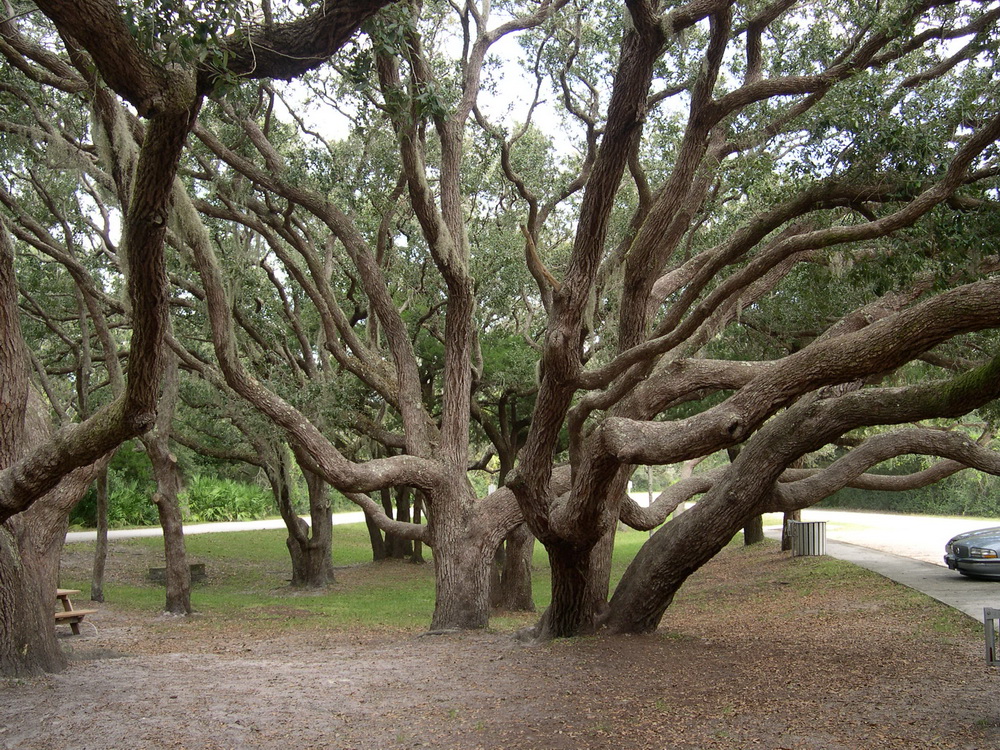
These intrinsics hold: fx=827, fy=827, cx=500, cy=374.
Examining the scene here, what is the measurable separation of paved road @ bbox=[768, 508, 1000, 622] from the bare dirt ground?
1400 millimetres

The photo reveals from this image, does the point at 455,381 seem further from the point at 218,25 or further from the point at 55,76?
the point at 218,25

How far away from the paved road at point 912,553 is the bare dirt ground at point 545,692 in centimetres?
140

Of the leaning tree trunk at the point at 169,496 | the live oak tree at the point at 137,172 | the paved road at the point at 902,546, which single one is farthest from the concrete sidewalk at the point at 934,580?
the leaning tree trunk at the point at 169,496

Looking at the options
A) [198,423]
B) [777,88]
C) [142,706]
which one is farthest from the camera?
[198,423]

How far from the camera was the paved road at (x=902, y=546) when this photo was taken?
1186cm

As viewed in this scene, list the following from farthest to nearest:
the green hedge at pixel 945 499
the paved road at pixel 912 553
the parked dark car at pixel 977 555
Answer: the green hedge at pixel 945 499
the parked dark car at pixel 977 555
the paved road at pixel 912 553

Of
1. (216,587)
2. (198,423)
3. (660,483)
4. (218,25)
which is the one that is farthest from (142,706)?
(660,483)

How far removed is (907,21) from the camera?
7.81m

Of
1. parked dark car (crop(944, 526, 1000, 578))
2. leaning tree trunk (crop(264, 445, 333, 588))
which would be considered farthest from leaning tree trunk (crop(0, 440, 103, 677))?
parked dark car (crop(944, 526, 1000, 578))

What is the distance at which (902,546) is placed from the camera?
813 inches

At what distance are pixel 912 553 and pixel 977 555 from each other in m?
6.01

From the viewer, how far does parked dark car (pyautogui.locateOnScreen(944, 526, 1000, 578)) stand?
1291cm

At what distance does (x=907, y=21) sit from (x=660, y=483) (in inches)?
2925

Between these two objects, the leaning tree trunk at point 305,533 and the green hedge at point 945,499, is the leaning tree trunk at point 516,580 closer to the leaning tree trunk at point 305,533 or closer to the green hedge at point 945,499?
the leaning tree trunk at point 305,533
